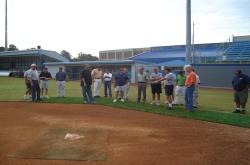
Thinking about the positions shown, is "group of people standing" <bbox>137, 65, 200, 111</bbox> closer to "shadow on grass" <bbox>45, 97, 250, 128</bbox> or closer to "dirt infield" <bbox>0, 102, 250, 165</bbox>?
"shadow on grass" <bbox>45, 97, 250, 128</bbox>

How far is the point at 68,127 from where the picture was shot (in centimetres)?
1044

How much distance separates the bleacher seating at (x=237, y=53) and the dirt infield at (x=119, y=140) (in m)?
28.0

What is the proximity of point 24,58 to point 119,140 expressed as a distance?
66964 mm

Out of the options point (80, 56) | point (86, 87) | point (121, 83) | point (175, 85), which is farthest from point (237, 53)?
point (80, 56)

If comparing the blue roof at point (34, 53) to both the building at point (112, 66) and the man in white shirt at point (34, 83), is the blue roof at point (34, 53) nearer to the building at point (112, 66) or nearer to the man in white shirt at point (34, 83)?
the building at point (112, 66)

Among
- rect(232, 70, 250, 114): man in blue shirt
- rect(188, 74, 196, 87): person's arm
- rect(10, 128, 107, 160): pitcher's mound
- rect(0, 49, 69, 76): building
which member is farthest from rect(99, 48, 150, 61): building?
rect(10, 128, 107, 160): pitcher's mound

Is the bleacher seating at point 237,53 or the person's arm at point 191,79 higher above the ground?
the bleacher seating at point 237,53

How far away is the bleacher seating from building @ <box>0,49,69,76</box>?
3483cm

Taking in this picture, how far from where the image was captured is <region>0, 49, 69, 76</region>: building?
224ft

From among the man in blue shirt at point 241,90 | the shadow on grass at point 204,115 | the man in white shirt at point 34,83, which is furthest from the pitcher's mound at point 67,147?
the man in white shirt at point 34,83

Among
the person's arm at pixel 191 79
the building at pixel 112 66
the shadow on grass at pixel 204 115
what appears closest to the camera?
the shadow on grass at pixel 204 115

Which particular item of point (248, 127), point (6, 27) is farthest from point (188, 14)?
point (6, 27)

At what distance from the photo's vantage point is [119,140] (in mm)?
8883

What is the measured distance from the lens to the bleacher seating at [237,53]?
38787mm
